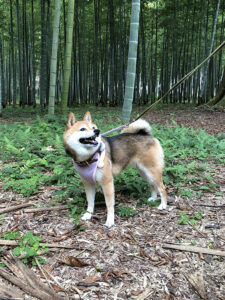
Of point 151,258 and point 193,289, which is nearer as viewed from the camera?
point 193,289

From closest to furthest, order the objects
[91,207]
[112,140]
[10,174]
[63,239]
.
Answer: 1. [63,239]
2. [91,207]
3. [112,140]
4. [10,174]

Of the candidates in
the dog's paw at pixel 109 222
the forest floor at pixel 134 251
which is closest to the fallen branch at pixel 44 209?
the forest floor at pixel 134 251

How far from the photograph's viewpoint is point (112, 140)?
3.01 m

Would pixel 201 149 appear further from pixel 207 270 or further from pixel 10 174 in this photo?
pixel 10 174

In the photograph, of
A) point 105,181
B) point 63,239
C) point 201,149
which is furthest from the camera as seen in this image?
point 201,149

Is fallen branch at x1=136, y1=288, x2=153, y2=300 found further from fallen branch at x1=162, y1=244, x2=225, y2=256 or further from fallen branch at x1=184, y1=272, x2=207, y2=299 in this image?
fallen branch at x1=162, y1=244, x2=225, y2=256

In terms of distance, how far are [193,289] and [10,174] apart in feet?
9.30

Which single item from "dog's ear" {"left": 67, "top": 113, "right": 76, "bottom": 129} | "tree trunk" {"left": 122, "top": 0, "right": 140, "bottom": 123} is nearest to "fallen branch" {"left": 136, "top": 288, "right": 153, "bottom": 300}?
"dog's ear" {"left": 67, "top": 113, "right": 76, "bottom": 129}

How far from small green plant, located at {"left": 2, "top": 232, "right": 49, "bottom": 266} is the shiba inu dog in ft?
2.08

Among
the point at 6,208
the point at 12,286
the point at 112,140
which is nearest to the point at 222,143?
the point at 112,140

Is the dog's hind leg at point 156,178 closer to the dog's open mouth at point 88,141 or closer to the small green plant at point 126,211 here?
the small green plant at point 126,211

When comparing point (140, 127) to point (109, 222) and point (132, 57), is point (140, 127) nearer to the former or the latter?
point (109, 222)

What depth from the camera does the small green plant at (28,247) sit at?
2.02m

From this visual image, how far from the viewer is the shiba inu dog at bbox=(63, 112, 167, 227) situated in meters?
2.44
